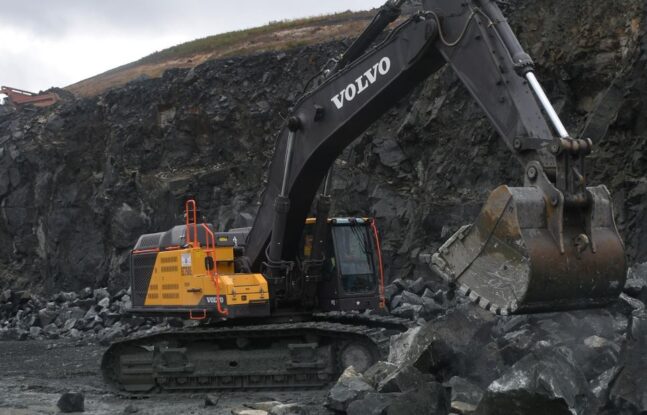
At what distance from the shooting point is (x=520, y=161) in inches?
265

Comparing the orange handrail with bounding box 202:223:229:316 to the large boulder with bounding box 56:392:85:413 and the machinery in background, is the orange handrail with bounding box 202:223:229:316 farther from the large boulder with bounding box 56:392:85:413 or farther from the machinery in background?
the machinery in background

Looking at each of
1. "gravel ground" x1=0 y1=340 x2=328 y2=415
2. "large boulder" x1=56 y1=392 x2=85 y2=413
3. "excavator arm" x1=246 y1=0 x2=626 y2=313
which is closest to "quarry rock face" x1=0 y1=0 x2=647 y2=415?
"excavator arm" x1=246 y1=0 x2=626 y2=313

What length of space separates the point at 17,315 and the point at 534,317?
19.8 metres

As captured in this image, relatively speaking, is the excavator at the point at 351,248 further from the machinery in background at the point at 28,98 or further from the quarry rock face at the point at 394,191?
the machinery in background at the point at 28,98

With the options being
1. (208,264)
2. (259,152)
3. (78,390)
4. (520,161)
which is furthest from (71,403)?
(259,152)

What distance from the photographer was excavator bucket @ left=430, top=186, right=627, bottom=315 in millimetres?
6090

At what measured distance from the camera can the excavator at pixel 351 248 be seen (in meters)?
6.25

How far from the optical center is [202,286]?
10.5 meters

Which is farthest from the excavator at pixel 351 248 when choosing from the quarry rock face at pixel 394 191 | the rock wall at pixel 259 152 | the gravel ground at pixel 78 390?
the rock wall at pixel 259 152

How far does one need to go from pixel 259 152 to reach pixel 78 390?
15.9 meters

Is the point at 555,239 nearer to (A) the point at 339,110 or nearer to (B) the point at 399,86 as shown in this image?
(B) the point at 399,86

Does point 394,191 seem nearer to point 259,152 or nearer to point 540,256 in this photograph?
point 259,152

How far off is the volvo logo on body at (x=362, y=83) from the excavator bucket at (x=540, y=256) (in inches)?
107

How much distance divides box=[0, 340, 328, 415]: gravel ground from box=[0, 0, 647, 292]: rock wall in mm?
6302
